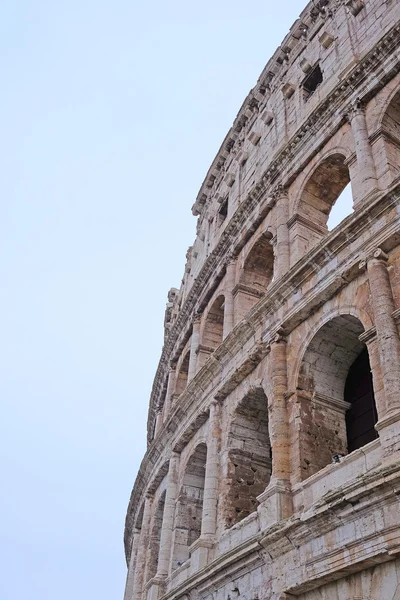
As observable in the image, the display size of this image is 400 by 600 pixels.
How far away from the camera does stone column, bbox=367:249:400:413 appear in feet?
25.3

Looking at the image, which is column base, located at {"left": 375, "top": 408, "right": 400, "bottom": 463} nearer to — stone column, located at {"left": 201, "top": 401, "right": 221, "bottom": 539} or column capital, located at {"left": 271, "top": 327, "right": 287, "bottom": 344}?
column capital, located at {"left": 271, "top": 327, "right": 287, "bottom": 344}

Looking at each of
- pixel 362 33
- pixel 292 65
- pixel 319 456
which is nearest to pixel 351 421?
pixel 319 456

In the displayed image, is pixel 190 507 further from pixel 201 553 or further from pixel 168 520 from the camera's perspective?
pixel 201 553

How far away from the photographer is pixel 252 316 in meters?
11.6

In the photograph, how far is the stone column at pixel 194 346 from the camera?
51.0ft

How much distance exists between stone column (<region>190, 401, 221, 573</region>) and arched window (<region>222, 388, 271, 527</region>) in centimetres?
33

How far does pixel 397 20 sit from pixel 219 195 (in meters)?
8.73

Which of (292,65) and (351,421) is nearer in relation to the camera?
(351,421)

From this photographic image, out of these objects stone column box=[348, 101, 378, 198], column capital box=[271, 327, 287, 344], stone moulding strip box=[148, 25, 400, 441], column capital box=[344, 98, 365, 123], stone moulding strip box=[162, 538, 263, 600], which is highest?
stone moulding strip box=[148, 25, 400, 441]

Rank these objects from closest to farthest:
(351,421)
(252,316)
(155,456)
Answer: (351,421) → (252,316) → (155,456)

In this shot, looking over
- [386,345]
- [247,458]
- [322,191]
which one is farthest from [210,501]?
[322,191]

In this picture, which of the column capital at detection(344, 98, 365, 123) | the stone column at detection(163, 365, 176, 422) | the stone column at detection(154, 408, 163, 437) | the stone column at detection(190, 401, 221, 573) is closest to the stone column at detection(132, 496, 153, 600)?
the stone column at detection(163, 365, 176, 422)

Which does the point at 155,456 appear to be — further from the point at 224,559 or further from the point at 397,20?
the point at 397,20

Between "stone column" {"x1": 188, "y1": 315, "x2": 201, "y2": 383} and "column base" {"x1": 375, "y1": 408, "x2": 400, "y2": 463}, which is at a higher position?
"stone column" {"x1": 188, "y1": 315, "x2": 201, "y2": 383}
